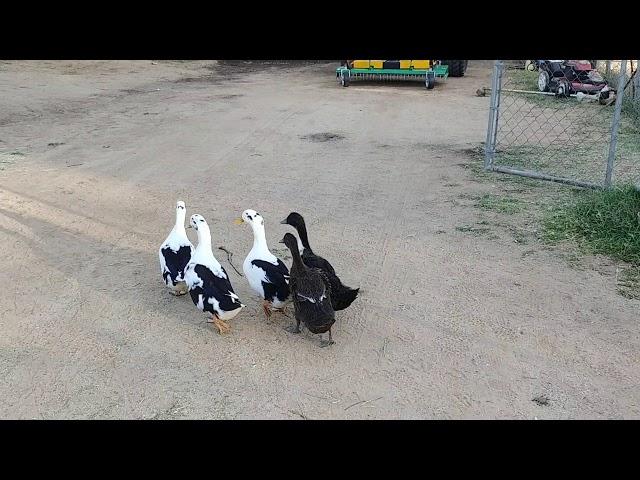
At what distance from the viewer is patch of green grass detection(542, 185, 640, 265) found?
5402 millimetres

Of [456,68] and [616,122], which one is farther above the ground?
[456,68]

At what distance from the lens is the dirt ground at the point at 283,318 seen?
11.7ft

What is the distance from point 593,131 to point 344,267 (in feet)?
22.6

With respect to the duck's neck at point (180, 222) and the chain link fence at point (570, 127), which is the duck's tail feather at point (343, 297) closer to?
the duck's neck at point (180, 222)

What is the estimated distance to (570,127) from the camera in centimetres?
1059

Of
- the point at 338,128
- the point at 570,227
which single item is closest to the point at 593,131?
the point at 338,128

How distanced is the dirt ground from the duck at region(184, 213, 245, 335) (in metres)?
0.19

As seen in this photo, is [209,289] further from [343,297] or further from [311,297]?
[343,297]

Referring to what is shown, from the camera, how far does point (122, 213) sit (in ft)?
21.1

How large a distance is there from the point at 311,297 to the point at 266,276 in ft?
1.58

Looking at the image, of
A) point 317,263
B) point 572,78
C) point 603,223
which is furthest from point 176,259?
point 572,78

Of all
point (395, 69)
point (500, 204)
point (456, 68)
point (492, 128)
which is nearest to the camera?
point (500, 204)

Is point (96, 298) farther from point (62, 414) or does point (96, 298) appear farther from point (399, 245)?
point (399, 245)

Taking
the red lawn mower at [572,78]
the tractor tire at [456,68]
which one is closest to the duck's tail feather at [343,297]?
the red lawn mower at [572,78]
